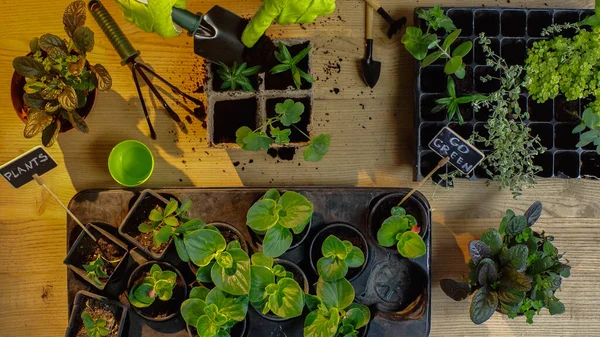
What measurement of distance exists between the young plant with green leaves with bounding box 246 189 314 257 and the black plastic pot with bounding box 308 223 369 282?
126mm

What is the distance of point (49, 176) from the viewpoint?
1.46 metres

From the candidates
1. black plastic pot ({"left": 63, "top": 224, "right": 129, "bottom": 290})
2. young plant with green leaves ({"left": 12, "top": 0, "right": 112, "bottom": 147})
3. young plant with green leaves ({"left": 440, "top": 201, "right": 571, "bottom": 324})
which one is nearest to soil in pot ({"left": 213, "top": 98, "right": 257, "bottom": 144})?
young plant with green leaves ({"left": 12, "top": 0, "right": 112, "bottom": 147})

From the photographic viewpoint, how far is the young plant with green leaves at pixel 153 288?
1256 millimetres

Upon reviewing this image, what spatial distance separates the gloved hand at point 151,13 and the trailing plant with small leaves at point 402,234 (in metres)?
0.76

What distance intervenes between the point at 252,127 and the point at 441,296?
79 cm

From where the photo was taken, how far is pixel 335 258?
1231mm

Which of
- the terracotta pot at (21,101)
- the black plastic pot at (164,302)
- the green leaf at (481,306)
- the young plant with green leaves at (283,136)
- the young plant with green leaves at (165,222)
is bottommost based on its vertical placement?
the green leaf at (481,306)

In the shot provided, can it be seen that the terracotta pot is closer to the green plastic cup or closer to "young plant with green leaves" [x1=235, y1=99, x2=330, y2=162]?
the green plastic cup

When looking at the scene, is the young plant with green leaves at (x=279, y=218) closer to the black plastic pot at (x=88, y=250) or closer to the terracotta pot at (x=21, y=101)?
the black plastic pot at (x=88, y=250)

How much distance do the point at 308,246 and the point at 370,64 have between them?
1.92 feet

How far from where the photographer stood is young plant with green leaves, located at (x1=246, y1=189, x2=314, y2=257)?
1.20m

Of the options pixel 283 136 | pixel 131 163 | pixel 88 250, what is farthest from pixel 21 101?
pixel 283 136

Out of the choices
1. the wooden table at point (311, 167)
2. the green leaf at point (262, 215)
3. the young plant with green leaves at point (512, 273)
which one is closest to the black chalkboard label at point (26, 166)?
the wooden table at point (311, 167)

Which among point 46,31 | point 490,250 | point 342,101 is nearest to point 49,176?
point 46,31
